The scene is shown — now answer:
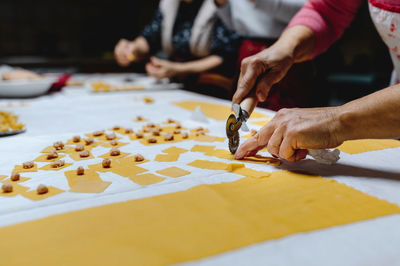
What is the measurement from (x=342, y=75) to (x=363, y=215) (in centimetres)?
364

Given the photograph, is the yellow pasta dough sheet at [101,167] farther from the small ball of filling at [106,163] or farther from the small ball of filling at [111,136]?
the small ball of filling at [111,136]

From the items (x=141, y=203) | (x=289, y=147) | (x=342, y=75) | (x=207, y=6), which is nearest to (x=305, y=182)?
(x=289, y=147)

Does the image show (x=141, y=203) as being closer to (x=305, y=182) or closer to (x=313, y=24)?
(x=305, y=182)

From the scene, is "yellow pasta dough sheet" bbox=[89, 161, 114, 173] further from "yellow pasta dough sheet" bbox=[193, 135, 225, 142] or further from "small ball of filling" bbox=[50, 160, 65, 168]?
"yellow pasta dough sheet" bbox=[193, 135, 225, 142]

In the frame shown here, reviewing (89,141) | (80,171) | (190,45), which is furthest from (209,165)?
(190,45)

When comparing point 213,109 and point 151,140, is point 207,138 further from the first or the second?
point 213,109

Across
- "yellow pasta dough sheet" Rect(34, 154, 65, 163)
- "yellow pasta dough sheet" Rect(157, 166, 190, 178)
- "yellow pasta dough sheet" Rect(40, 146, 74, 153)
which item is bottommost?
"yellow pasta dough sheet" Rect(40, 146, 74, 153)

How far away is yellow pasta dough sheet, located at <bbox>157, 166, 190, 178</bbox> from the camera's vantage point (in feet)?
2.51

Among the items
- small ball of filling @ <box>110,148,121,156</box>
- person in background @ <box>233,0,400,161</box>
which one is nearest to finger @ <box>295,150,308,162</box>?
person in background @ <box>233,0,400,161</box>

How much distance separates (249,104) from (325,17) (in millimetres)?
589

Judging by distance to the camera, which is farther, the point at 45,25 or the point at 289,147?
the point at 45,25

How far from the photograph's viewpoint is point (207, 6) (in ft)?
8.18

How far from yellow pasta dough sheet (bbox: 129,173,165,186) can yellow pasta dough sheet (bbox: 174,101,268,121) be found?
642mm

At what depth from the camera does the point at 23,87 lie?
175 centimetres
